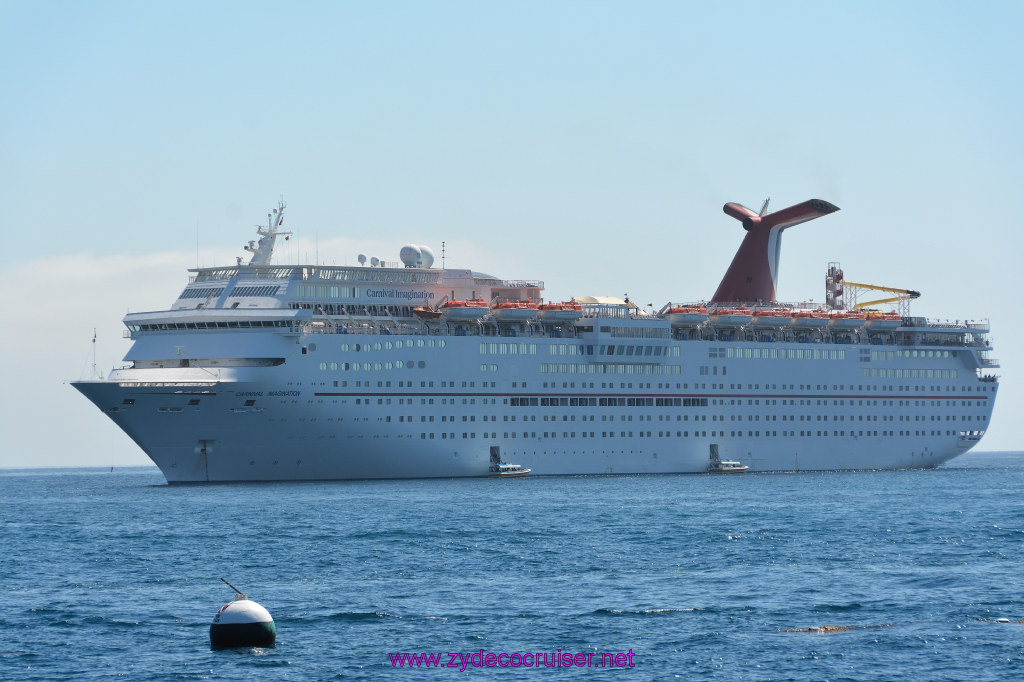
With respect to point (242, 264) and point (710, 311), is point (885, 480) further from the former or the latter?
point (242, 264)

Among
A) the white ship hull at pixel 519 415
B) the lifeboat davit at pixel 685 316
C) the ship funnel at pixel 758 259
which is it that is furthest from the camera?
the ship funnel at pixel 758 259

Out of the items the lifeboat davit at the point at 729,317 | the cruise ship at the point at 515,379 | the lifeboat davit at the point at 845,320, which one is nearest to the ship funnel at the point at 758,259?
the cruise ship at the point at 515,379

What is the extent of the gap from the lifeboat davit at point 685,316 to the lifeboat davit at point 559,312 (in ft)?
22.6

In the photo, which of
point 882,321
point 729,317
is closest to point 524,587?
point 729,317

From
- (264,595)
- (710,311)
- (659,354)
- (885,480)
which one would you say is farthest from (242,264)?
(264,595)

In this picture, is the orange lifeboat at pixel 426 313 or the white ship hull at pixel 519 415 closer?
the white ship hull at pixel 519 415

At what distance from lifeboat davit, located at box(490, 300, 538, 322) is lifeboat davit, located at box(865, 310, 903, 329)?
2555 cm

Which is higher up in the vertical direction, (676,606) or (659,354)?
(659,354)

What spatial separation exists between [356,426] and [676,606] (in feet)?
130

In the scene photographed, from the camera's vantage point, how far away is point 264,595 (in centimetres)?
3341

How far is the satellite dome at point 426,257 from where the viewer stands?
7769 centimetres

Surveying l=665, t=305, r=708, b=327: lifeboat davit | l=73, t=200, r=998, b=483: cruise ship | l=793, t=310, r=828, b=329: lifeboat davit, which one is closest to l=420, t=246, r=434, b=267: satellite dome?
l=73, t=200, r=998, b=483: cruise ship

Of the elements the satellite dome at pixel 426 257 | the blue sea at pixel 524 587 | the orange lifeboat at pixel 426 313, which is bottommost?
the blue sea at pixel 524 587

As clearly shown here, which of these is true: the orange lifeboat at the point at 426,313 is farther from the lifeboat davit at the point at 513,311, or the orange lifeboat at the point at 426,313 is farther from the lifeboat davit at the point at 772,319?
the lifeboat davit at the point at 772,319
